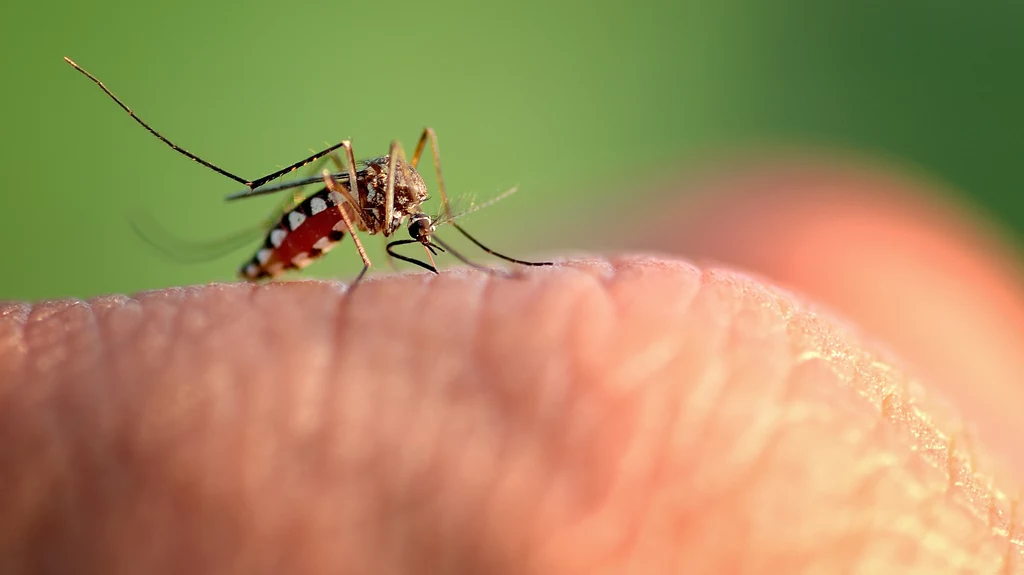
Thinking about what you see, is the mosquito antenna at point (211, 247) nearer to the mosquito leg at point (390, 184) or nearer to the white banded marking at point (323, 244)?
the white banded marking at point (323, 244)

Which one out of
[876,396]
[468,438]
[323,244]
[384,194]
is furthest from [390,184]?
[876,396]

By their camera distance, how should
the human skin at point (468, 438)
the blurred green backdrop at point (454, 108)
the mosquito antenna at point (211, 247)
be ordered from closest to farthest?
the human skin at point (468, 438), the mosquito antenna at point (211, 247), the blurred green backdrop at point (454, 108)

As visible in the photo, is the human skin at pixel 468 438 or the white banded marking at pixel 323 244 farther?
the white banded marking at pixel 323 244

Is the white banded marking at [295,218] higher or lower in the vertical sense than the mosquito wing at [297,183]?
lower

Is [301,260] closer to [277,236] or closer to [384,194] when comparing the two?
[277,236]

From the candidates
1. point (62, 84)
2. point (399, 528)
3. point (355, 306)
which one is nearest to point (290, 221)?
point (355, 306)

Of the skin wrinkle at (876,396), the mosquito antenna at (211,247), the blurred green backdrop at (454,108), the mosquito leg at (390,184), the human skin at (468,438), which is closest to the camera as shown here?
the human skin at (468,438)

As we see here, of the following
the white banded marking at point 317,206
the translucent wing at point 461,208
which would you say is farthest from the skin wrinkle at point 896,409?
the white banded marking at point 317,206
